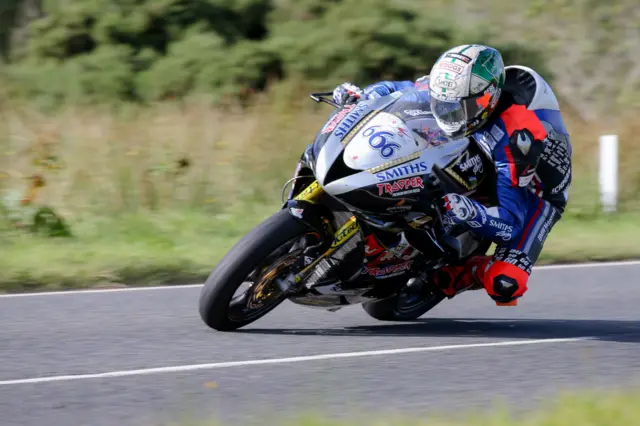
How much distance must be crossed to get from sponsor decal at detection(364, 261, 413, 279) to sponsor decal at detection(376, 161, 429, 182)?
63 cm

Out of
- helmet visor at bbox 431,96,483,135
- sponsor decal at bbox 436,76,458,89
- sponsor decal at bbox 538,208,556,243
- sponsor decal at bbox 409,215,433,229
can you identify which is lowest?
sponsor decal at bbox 409,215,433,229

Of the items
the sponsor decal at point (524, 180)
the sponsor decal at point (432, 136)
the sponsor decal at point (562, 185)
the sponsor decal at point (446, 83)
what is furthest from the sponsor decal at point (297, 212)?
the sponsor decal at point (562, 185)

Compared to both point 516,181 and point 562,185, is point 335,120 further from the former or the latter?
point 562,185

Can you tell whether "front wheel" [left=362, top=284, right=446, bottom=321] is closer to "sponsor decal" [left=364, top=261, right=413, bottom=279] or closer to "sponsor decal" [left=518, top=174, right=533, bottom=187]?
"sponsor decal" [left=364, top=261, right=413, bottom=279]

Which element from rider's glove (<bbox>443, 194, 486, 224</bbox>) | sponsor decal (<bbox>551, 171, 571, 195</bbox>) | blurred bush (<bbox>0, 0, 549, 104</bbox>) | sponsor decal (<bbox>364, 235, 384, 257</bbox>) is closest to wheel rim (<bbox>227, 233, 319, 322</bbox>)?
sponsor decal (<bbox>364, 235, 384, 257</bbox>)

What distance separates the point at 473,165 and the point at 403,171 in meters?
0.56

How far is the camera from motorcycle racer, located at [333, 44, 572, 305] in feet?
20.0

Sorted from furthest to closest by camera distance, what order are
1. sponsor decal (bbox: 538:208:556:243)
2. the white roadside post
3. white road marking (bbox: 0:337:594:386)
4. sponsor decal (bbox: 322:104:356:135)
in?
the white roadside post → sponsor decal (bbox: 538:208:556:243) → sponsor decal (bbox: 322:104:356:135) → white road marking (bbox: 0:337:594:386)

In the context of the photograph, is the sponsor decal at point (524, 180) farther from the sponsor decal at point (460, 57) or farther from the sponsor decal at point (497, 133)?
the sponsor decal at point (460, 57)

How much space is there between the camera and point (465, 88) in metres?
6.06

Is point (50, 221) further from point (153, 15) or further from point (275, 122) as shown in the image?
point (153, 15)

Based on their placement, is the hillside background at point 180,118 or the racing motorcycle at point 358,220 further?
the hillside background at point 180,118

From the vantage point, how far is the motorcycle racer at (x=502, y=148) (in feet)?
20.0

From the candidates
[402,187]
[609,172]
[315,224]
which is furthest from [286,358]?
[609,172]
